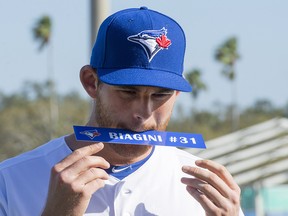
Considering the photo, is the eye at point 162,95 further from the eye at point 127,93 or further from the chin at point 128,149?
the chin at point 128,149

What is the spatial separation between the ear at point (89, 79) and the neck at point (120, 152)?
213mm

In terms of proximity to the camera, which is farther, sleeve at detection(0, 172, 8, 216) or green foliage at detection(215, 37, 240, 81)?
green foliage at detection(215, 37, 240, 81)

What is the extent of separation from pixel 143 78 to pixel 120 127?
8.2 inches

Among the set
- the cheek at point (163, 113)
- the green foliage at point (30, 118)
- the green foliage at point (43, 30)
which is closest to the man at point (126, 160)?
the cheek at point (163, 113)

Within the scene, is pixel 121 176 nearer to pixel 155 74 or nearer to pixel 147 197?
pixel 147 197

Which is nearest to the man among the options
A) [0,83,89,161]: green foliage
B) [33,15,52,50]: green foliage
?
[0,83,89,161]: green foliage

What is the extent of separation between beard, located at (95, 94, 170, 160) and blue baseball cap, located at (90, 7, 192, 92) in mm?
120

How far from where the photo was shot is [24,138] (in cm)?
5272

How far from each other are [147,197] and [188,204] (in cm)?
17

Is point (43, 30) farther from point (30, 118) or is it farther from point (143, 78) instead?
point (143, 78)

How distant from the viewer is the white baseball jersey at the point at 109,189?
3.85m

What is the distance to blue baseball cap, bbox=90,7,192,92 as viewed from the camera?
3756 mm

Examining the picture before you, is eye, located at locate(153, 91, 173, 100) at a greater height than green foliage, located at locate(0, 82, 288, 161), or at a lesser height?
greater

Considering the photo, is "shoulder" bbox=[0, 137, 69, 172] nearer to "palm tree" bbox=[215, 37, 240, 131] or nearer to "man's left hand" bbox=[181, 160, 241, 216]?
"man's left hand" bbox=[181, 160, 241, 216]
